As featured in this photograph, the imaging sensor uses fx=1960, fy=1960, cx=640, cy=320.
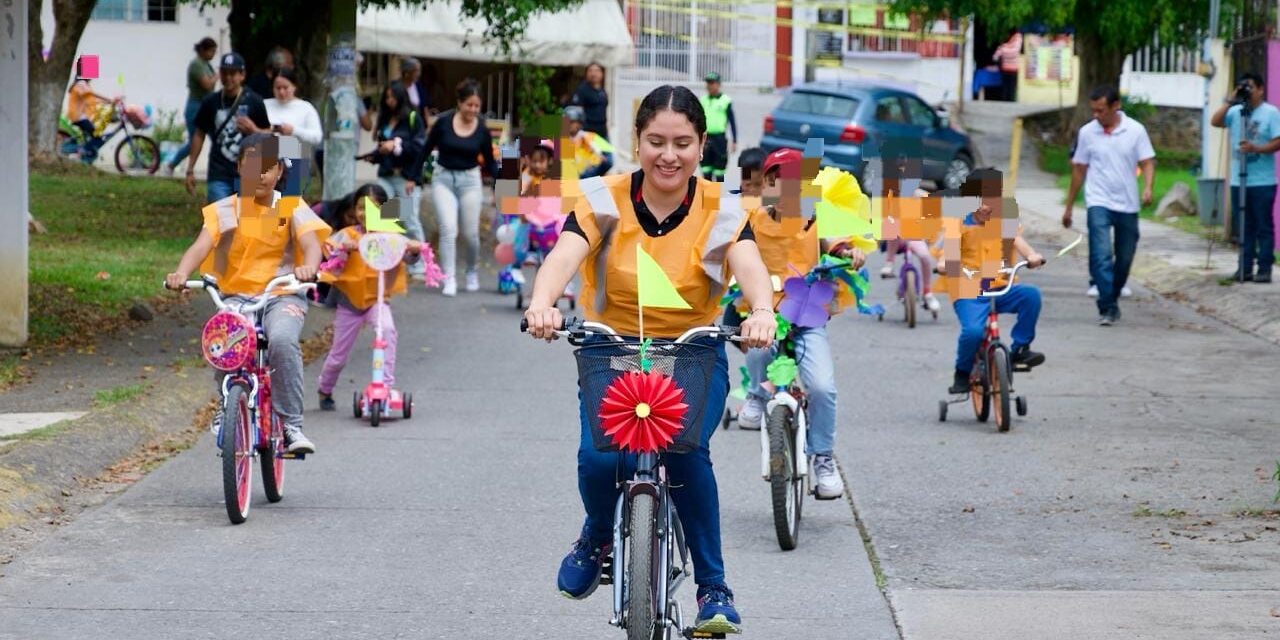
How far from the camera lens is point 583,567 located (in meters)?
5.76

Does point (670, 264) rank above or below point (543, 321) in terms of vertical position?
above

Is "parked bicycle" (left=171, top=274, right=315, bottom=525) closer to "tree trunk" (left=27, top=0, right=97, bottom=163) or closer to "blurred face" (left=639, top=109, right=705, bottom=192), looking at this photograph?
"blurred face" (left=639, top=109, right=705, bottom=192)

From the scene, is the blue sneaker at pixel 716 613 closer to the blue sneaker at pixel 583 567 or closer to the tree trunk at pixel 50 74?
the blue sneaker at pixel 583 567

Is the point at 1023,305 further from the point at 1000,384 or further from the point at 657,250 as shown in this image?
the point at 657,250

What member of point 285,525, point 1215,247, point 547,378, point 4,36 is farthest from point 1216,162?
point 285,525

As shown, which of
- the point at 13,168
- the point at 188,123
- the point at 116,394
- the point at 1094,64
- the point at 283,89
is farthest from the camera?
the point at 1094,64

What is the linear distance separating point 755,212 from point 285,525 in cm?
239

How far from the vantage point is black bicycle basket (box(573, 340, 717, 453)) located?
17.1ft

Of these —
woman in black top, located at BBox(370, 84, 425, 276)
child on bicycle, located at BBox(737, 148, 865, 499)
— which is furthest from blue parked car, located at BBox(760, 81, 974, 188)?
child on bicycle, located at BBox(737, 148, 865, 499)

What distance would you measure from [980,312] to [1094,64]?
25.0m

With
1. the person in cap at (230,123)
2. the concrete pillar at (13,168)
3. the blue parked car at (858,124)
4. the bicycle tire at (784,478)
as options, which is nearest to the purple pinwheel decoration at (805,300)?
the bicycle tire at (784,478)

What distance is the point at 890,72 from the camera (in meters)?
43.8

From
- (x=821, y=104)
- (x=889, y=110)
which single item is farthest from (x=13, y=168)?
(x=889, y=110)

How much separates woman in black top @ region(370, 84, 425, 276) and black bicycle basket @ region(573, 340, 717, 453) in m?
11.8
